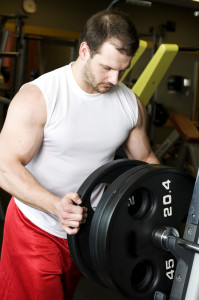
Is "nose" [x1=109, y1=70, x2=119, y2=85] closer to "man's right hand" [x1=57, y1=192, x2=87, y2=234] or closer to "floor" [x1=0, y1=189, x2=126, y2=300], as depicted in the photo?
"man's right hand" [x1=57, y1=192, x2=87, y2=234]

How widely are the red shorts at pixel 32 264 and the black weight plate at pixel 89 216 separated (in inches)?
7.1

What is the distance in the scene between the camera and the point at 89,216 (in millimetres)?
1436

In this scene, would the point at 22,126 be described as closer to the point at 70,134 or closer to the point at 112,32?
the point at 70,134

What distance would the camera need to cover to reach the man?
4.56ft

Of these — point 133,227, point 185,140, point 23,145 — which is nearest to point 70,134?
point 23,145

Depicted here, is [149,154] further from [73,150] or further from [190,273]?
[190,273]

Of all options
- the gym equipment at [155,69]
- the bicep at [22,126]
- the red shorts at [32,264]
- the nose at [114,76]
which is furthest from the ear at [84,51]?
the gym equipment at [155,69]

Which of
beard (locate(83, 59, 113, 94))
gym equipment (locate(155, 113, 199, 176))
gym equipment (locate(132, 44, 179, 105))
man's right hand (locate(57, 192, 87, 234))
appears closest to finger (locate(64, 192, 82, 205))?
man's right hand (locate(57, 192, 87, 234))

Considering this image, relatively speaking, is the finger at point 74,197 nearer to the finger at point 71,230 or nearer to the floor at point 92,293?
the finger at point 71,230

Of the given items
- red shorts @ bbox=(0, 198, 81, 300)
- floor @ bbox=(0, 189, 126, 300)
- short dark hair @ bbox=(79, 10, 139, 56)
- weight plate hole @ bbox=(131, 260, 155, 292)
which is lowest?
floor @ bbox=(0, 189, 126, 300)

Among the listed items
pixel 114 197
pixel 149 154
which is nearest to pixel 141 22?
pixel 149 154

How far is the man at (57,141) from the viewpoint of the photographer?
4.56ft

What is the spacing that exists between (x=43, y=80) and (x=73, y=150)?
0.83 feet

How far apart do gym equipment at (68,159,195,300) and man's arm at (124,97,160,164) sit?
0.25 metres
